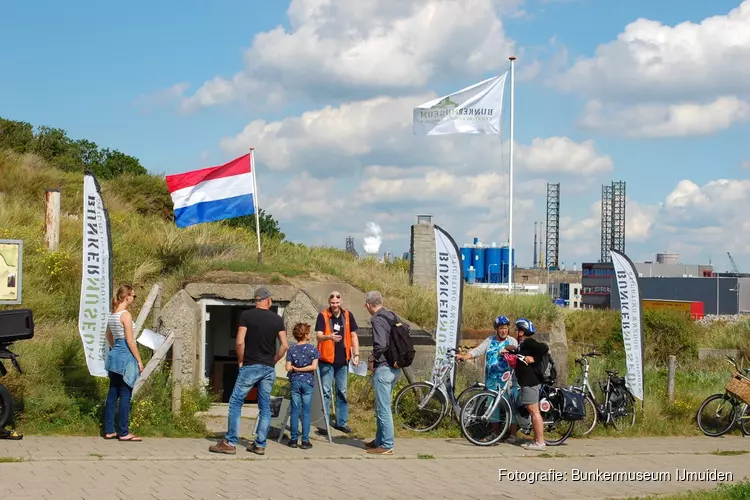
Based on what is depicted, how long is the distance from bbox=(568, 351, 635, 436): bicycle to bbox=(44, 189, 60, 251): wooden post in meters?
10.0

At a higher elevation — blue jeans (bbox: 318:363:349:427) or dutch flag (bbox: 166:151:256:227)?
dutch flag (bbox: 166:151:256:227)

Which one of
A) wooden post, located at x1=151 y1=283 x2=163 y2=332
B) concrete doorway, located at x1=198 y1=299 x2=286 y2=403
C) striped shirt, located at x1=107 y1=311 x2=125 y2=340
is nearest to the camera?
striped shirt, located at x1=107 y1=311 x2=125 y2=340

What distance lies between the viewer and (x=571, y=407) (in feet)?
38.5

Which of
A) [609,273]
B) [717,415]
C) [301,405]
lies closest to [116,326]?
[301,405]

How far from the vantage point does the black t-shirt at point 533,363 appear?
11.0 meters

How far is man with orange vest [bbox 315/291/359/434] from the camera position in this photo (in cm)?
1120

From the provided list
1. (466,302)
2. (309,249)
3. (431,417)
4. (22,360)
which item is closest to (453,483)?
(431,417)

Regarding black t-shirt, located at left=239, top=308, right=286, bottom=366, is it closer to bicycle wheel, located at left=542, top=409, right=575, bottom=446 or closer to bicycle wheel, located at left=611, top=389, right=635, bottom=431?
bicycle wheel, located at left=542, top=409, right=575, bottom=446

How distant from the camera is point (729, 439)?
13297mm

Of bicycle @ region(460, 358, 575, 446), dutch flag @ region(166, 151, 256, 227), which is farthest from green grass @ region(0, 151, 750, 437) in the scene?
dutch flag @ region(166, 151, 256, 227)

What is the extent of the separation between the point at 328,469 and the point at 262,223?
25822 millimetres

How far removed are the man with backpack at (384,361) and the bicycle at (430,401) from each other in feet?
4.41

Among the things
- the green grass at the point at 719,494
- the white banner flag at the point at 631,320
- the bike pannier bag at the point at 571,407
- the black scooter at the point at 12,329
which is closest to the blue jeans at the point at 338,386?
the bike pannier bag at the point at 571,407

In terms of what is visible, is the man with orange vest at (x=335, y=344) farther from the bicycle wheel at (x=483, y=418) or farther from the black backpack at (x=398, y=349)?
the bicycle wheel at (x=483, y=418)
